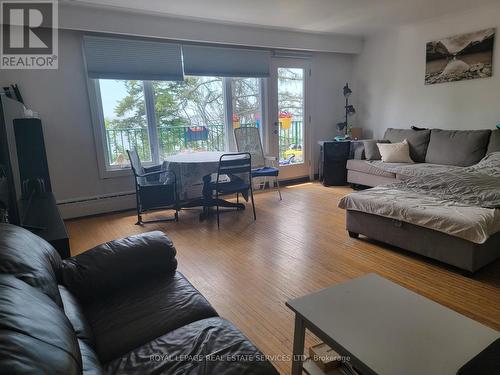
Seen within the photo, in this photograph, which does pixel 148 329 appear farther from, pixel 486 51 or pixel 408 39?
pixel 408 39

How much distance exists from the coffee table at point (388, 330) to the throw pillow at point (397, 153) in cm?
356

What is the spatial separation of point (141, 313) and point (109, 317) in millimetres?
132

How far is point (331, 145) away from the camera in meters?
5.26

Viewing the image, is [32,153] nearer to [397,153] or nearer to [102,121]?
[102,121]

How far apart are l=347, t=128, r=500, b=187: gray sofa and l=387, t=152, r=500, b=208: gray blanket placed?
2.59ft

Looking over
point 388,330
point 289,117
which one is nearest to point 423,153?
point 289,117

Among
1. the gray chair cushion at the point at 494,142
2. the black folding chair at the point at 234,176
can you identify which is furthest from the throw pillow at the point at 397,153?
the black folding chair at the point at 234,176

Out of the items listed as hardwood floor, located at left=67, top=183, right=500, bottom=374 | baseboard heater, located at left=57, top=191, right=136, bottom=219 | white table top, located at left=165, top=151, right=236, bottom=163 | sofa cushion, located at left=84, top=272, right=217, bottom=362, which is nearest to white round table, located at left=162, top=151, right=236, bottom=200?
white table top, located at left=165, top=151, right=236, bottom=163

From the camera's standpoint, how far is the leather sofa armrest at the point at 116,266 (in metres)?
1.44

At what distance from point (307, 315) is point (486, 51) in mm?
4544

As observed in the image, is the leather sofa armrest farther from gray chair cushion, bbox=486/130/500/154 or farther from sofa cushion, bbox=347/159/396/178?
gray chair cushion, bbox=486/130/500/154

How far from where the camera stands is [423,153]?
14.9 ft

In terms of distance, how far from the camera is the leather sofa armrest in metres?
1.44

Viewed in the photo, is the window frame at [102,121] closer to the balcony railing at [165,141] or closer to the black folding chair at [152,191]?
the balcony railing at [165,141]
